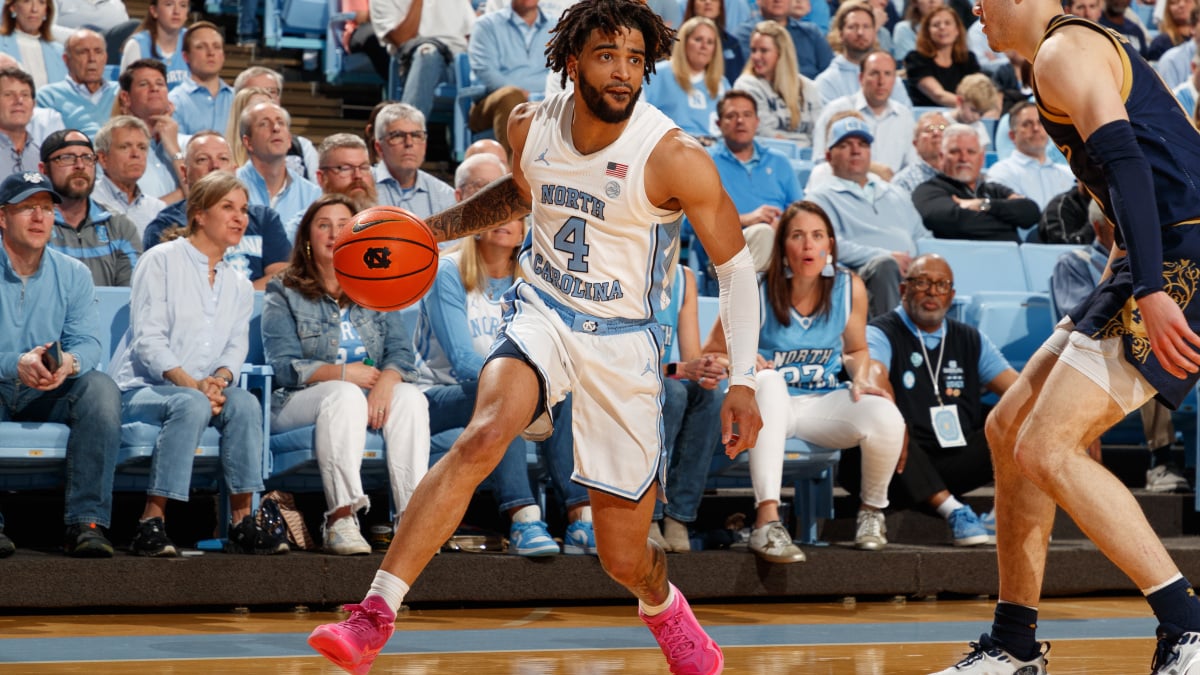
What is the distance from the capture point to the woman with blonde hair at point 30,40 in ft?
Result: 27.4

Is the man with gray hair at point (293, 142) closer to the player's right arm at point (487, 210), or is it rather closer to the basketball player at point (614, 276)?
the player's right arm at point (487, 210)

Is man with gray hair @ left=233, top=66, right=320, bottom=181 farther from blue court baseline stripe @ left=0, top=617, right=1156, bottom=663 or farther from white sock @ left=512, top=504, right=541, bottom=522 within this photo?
blue court baseline stripe @ left=0, top=617, right=1156, bottom=663

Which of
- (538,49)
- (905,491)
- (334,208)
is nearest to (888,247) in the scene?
(905,491)

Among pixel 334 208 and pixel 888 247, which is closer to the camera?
pixel 334 208

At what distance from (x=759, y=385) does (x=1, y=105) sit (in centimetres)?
384

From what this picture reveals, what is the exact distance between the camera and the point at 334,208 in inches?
230

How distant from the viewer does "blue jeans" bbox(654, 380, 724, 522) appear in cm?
580

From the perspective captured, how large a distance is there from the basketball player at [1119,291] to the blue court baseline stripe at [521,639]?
1387mm

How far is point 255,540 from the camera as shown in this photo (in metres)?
5.29

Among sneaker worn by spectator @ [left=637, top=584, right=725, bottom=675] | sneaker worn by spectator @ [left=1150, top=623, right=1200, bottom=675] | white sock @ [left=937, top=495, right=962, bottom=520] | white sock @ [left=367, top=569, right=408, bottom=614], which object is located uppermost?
sneaker worn by spectator @ [left=1150, top=623, right=1200, bottom=675]

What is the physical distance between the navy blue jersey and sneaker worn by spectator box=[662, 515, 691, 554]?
2537 mm

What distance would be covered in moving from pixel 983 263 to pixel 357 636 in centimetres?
540

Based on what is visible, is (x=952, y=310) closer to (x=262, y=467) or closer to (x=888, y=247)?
(x=888, y=247)

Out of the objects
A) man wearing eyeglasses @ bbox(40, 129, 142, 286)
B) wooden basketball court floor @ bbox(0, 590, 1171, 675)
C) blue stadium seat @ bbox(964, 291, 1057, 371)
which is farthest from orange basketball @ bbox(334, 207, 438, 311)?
blue stadium seat @ bbox(964, 291, 1057, 371)
